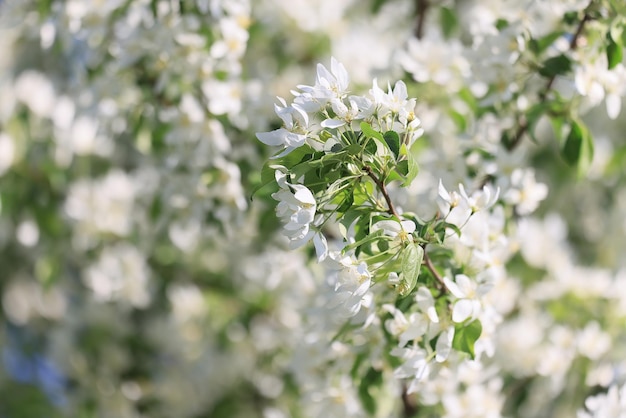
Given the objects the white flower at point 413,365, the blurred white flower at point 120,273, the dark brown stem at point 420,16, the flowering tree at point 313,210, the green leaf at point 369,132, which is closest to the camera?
the green leaf at point 369,132

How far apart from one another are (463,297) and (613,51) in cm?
65

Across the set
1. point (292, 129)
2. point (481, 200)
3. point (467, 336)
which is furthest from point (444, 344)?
point (292, 129)

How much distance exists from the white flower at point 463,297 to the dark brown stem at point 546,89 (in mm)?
612

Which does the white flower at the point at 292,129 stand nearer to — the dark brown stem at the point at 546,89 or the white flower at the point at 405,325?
the white flower at the point at 405,325

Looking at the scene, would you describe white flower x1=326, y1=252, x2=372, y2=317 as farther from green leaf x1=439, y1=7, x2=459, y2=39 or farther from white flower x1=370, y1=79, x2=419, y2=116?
green leaf x1=439, y1=7, x2=459, y2=39

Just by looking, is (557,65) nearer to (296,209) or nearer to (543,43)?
(543,43)

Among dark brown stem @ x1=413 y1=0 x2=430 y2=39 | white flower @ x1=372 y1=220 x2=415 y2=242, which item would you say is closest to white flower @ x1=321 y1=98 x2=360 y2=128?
white flower @ x1=372 y1=220 x2=415 y2=242

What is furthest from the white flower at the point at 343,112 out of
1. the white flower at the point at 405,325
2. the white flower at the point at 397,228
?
the white flower at the point at 405,325

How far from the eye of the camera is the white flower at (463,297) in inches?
55.0

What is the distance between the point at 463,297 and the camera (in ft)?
4.64

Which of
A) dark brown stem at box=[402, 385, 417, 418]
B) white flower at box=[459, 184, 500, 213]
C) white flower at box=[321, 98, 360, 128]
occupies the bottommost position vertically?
dark brown stem at box=[402, 385, 417, 418]

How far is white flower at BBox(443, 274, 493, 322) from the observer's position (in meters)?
1.40

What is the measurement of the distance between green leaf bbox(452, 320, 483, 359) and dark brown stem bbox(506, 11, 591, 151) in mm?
637

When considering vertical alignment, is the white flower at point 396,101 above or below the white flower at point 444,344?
above
